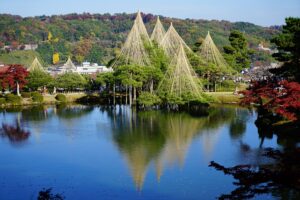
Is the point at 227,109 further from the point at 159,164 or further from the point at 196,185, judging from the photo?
the point at 196,185

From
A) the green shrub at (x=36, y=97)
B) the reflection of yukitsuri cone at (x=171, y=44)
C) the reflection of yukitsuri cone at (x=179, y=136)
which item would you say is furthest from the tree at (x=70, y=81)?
the reflection of yukitsuri cone at (x=179, y=136)

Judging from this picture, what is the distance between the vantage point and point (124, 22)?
6191 inches

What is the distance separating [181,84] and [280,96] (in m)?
14.7

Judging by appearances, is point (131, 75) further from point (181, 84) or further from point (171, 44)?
point (171, 44)

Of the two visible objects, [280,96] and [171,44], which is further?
[171,44]

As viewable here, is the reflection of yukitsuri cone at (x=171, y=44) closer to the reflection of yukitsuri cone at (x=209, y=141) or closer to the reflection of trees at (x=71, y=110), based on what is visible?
the reflection of trees at (x=71, y=110)

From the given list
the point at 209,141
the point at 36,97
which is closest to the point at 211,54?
the point at 36,97

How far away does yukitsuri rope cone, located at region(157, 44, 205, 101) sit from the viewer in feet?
136

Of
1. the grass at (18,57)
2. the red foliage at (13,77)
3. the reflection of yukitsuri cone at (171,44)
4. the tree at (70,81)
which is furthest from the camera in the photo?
the grass at (18,57)

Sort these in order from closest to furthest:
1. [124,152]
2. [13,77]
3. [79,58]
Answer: [124,152] < [13,77] < [79,58]

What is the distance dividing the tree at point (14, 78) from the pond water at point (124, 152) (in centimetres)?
930

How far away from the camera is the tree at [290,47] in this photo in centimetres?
3141

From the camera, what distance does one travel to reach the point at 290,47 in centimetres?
3278

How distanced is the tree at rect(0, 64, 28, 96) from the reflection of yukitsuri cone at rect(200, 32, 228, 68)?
2004 cm
